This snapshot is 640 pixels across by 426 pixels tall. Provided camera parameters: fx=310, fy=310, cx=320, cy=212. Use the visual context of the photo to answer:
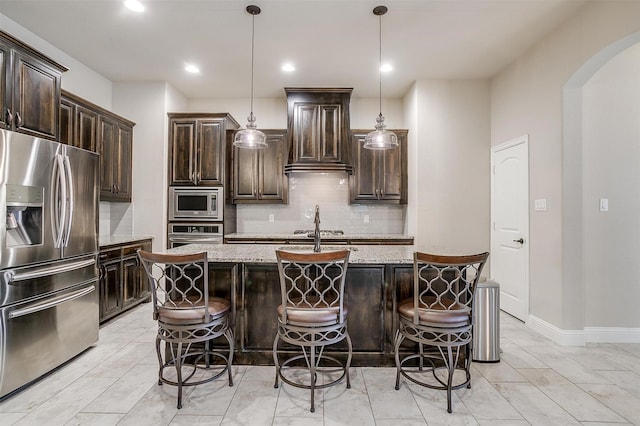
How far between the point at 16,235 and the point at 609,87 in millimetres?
5229

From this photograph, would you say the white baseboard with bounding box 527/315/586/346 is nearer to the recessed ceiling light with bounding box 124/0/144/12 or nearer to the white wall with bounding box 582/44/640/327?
the white wall with bounding box 582/44/640/327

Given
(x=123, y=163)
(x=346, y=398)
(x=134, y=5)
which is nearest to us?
(x=346, y=398)

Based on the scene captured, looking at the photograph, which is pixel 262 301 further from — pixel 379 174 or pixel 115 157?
pixel 115 157

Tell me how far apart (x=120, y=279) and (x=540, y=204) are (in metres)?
4.73

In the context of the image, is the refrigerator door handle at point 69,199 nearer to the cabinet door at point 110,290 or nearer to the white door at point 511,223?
the cabinet door at point 110,290

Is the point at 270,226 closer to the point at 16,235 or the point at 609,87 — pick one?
the point at 16,235

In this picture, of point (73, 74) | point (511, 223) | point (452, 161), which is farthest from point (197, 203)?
point (511, 223)

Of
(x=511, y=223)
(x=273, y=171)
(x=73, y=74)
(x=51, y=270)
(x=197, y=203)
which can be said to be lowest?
(x=51, y=270)

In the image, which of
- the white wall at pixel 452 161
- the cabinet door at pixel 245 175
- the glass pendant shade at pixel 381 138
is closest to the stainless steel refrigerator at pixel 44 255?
the cabinet door at pixel 245 175

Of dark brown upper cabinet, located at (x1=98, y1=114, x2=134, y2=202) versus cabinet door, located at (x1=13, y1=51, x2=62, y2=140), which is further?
dark brown upper cabinet, located at (x1=98, y1=114, x2=134, y2=202)

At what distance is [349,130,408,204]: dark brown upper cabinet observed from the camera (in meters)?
4.62

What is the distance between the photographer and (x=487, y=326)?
2.62m

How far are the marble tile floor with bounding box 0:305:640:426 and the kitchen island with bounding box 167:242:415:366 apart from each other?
0.16 metres

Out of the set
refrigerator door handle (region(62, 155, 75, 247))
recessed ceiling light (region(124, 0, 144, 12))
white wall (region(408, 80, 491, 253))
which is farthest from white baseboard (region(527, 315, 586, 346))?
recessed ceiling light (region(124, 0, 144, 12))
